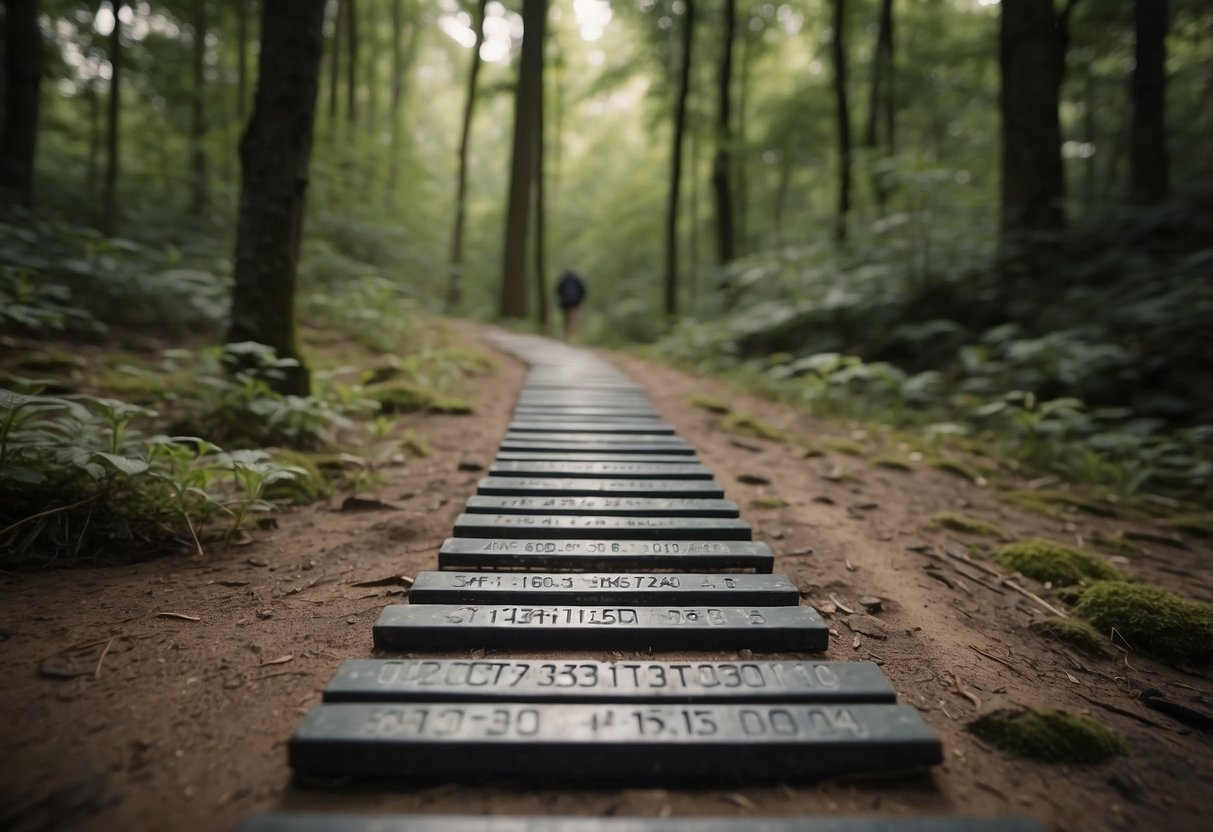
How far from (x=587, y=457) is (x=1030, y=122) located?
26.8ft

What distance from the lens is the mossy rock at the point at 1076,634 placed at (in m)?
2.01

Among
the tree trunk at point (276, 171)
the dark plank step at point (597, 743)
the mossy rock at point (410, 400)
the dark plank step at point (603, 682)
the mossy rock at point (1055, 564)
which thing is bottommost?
the dark plank step at point (597, 743)

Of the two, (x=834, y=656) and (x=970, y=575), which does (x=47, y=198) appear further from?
(x=970, y=575)

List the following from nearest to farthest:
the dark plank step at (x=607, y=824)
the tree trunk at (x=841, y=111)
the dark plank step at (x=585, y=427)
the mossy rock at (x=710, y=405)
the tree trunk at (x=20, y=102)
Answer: the dark plank step at (x=607, y=824) → the dark plank step at (x=585, y=427) → the mossy rock at (x=710, y=405) → the tree trunk at (x=20, y=102) → the tree trunk at (x=841, y=111)

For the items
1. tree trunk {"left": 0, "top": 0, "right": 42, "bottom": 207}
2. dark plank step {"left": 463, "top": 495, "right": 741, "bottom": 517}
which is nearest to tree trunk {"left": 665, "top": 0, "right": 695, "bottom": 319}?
dark plank step {"left": 463, "top": 495, "right": 741, "bottom": 517}

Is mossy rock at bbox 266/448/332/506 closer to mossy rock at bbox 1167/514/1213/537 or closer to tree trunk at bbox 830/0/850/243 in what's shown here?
mossy rock at bbox 1167/514/1213/537

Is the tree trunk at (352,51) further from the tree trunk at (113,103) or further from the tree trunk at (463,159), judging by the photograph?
the tree trunk at (113,103)

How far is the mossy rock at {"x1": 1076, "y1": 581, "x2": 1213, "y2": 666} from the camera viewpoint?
78.7 inches

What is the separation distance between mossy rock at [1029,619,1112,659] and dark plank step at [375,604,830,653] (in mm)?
1002

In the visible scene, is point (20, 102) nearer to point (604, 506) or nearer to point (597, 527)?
point (604, 506)

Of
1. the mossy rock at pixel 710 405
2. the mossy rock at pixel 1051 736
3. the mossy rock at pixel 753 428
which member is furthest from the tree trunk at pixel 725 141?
the mossy rock at pixel 1051 736

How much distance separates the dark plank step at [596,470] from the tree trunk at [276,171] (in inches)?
80.6

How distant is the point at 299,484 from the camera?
Answer: 3084 mm

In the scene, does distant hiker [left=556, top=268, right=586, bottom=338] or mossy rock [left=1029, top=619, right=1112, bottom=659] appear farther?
distant hiker [left=556, top=268, right=586, bottom=338]
